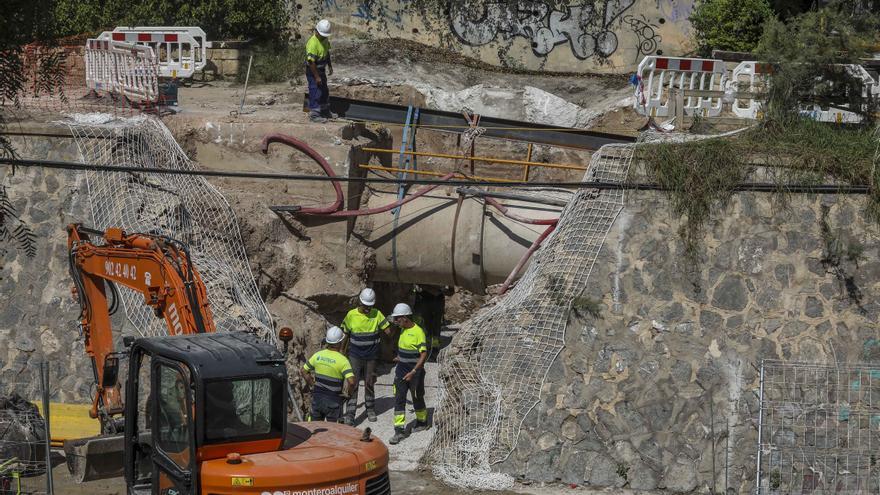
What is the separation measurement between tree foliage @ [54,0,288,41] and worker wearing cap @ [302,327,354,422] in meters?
12.4

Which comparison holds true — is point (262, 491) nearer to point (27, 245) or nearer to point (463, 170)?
point (27, 245)

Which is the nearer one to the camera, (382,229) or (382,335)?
(382,229)

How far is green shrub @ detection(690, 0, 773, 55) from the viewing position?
76.3ft

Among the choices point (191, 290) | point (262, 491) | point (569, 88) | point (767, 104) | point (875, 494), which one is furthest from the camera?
point (569, 88)

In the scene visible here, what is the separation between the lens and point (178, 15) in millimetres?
23484

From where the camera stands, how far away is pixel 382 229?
15.2 meters

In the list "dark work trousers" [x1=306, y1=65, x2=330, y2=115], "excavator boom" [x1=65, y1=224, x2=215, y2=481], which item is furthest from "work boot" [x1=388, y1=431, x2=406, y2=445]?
"dark work trousers" [x1=306, y1=65, x2=330, y2=115]

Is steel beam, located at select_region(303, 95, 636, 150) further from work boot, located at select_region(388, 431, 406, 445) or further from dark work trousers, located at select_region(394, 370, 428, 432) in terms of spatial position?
work boot, located at select_region(388, 431, 406, 445)

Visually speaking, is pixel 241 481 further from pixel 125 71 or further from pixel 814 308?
pixel 125 71

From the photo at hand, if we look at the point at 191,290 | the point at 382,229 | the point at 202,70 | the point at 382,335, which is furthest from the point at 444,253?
the point at 202,70

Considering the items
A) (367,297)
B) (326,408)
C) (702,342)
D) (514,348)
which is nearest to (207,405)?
(326,408)

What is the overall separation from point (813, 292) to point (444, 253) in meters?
4.69

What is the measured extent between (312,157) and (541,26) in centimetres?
1167

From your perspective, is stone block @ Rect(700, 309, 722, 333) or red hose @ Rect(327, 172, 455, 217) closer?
stone block @ Rect(700, 309, 722, 333)
